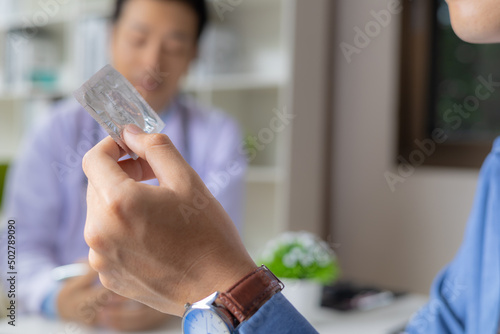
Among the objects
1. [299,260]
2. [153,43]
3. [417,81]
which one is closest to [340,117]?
[417,81]

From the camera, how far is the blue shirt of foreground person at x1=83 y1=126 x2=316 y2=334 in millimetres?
505

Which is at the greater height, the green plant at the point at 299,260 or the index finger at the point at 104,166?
the index finger at the point at 104,166

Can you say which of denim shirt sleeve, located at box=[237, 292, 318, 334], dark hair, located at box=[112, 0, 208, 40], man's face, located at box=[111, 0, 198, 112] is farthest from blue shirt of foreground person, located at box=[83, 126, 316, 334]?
dark hair, located at box=[112, 0, 208, 40]

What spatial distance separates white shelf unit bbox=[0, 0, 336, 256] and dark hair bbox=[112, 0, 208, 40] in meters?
0.59

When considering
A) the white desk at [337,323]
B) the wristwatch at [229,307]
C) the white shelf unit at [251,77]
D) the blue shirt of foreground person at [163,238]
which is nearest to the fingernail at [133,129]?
the blue shirt of foreground person at [163,238]

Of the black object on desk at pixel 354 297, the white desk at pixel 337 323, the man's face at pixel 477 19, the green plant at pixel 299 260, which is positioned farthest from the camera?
the black object on desk at pixel 354 297

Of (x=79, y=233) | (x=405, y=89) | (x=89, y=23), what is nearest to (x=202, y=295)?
(x=79, y=233)

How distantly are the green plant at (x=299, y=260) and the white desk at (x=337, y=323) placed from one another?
90mm

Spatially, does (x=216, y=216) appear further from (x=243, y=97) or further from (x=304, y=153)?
(x=243, y=97)

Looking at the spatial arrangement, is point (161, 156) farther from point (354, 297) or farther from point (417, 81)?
point (417, 81)

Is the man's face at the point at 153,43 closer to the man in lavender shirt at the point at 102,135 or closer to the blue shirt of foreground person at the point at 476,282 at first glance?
the man in lavender shirt at the point at 102,135

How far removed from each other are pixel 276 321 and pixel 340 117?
207 centimetres

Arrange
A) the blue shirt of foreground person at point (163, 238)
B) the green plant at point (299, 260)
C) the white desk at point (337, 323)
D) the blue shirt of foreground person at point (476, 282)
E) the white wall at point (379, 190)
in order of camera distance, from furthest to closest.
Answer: the white wall at point (379, 190)
the green plant at point (299, 260)
the white desk at point (337, 323)
the blue shirt of foreground person at point (476, 282)
the blue shirt of foreground person at point (163, 238)

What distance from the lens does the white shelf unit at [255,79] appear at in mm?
2324
